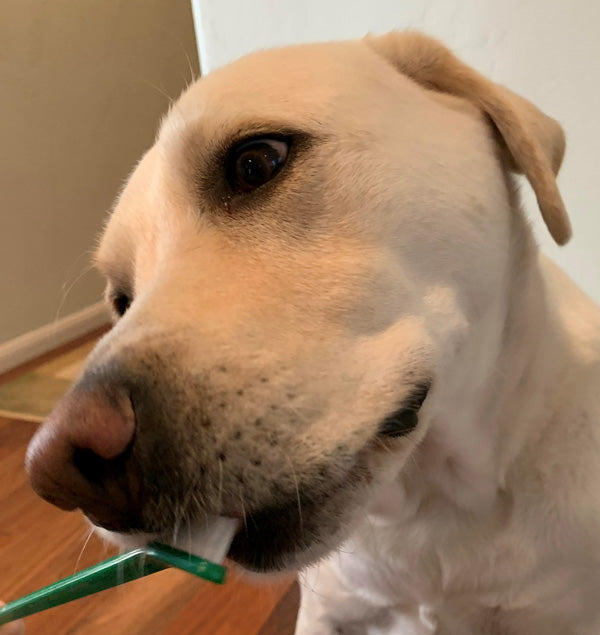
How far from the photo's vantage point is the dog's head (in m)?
0.62

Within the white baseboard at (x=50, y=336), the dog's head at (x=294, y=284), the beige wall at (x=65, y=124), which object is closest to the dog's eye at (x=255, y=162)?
the dog's head at (x=294, y=284)

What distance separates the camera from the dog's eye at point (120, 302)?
3.35 ft

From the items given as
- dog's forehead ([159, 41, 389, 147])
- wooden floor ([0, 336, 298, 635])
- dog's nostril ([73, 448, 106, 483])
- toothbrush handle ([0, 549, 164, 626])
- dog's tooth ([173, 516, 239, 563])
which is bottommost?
wooden floor ([0, 336, 298, 635])

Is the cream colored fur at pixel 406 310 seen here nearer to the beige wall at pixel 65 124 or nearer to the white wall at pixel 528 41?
the white wall at pixel 528 41

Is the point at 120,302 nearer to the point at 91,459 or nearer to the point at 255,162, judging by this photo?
the point at 255,162

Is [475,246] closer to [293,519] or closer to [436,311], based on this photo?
[436,311]

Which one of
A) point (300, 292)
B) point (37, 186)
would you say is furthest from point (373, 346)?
point (37, 186)

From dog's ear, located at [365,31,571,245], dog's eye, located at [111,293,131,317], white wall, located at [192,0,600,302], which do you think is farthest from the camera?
white wall, located at [192,0,600,302]

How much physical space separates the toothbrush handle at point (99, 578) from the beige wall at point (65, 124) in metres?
2.61

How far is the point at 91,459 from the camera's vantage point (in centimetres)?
58

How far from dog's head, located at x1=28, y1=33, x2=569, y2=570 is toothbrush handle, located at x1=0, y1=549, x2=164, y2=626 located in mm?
88

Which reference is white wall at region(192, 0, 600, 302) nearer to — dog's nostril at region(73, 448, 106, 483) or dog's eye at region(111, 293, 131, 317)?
dog's eye at region(111, 293, 131, 317)

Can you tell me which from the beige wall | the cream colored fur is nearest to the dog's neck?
the cream colored fur

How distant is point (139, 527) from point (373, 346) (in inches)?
11.8
